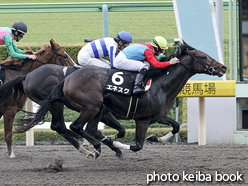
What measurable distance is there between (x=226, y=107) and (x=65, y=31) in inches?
372

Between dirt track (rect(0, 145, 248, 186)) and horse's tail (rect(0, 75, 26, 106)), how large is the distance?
85 cm

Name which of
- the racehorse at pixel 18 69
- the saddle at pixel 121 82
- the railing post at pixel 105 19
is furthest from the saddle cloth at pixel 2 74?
the railing post at pixel 105 19

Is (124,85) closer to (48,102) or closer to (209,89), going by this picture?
(48,102)

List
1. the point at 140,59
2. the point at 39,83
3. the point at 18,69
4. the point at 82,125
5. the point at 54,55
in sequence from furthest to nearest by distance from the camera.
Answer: the point at 54,55
the point at 18,69
the point at 39,83
the point at 140,59
the point at 82,125

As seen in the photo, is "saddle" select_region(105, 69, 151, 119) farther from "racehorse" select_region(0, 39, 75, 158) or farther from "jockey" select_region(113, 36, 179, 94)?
"racehorse" select_region(0, 39, 75, 158)

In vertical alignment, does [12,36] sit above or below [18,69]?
above

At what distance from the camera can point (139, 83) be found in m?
5.02

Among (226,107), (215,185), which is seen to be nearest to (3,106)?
(215,185)

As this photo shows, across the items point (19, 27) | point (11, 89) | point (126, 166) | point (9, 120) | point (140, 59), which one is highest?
point (19, 27)

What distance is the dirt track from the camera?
445 centimetres

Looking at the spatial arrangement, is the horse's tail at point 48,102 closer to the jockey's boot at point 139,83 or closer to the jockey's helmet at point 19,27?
the jockey's boot at point 139,83

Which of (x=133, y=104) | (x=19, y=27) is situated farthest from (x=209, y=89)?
(x=19, y=27)

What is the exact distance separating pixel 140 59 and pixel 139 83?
399 mm

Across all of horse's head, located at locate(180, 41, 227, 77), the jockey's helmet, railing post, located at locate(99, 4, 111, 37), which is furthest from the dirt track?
railing post, located at locate(99, 4, 111, 37)
